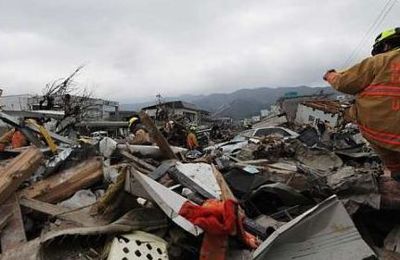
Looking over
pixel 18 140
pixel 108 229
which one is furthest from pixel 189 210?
pixel 18 140

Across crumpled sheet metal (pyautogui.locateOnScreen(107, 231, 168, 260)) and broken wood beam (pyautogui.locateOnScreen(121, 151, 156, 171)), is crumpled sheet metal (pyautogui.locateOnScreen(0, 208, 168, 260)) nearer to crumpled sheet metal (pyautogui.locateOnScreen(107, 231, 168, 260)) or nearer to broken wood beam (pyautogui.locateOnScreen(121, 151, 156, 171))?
crumpled sheet metal (pyautogui.locateOnScreen(107, 231, 168, 260))

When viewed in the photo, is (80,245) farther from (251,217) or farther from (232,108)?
(232,108)

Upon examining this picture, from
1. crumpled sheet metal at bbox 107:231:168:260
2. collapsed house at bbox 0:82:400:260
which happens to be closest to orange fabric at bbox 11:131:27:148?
collapsed house at bbox 0:82:400:260


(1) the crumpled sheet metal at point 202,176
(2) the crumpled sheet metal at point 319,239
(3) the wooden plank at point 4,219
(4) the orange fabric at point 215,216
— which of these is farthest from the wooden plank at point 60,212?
(2) the crumpled sheet metal at point 319,239

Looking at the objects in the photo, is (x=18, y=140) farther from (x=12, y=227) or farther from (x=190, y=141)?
(x=190, y=141)

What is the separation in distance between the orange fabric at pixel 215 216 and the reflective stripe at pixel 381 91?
1585 mm

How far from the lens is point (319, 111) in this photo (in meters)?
31.0

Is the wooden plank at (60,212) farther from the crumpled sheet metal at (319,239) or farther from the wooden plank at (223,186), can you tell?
the crumpled sheet metal at (319,239)

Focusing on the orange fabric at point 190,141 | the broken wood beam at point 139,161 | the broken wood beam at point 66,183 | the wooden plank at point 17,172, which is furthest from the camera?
the orange fabric at point 190,141

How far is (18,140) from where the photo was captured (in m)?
7.59

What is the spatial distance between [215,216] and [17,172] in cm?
223

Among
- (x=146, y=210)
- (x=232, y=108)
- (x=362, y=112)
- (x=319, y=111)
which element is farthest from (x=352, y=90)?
(x=232, y=108)

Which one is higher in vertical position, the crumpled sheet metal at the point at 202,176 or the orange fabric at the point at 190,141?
the crumpled sheet metal at the point at 202,176

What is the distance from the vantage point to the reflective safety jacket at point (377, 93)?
371 cm
